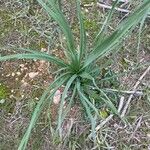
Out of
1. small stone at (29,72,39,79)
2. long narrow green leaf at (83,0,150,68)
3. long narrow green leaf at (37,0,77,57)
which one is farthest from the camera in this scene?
small stone at (29,72,39,79)

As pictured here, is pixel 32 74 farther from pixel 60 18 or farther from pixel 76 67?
pixel 60 18

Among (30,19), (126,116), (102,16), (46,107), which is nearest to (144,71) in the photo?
(126,116)

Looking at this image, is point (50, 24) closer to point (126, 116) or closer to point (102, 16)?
point (102, 16)

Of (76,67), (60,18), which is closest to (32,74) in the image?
(76,67)

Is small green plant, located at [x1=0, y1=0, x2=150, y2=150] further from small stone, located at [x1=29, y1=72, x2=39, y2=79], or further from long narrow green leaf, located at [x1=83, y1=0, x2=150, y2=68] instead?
small stone, located at [x1=29, y1=72, x2=39, y2=79]

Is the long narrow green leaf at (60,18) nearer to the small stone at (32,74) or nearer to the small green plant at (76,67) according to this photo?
the small green plant at (76,67)

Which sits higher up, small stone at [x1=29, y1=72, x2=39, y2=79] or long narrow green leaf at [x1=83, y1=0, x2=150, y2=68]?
long narrow green leaf at [x1=83, y1=0, x2=150, y2=68]

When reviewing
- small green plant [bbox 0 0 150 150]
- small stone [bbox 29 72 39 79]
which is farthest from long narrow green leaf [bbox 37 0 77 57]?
small stone [bbox 29 72 39 79]

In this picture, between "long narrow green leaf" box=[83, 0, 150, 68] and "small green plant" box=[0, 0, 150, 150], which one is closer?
"long narrow green leaf" box=[83, 0, 150, 68]

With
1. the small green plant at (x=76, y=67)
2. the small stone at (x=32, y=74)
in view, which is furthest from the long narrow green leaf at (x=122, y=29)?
the small stone at (x=32, y=74)

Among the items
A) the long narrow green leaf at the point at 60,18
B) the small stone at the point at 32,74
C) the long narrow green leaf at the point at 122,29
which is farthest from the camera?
the small stone at the point at 32,74

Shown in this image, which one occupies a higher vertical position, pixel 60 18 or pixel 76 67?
pixel 60 18

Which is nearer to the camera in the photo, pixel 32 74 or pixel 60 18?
pixel 60 18

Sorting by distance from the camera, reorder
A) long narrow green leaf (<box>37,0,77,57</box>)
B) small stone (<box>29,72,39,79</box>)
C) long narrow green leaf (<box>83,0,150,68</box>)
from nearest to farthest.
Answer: long narrow green leaf (<box>83,0,150,68</box>)
long narrow green leaf (<box>37,0,77,57</box>)
small stone (<box>29,72,39,79</box>)
